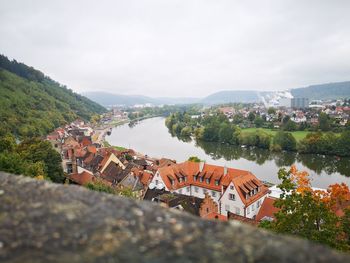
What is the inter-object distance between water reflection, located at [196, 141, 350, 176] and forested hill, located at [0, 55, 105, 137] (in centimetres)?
4888

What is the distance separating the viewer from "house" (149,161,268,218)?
93.7 ft

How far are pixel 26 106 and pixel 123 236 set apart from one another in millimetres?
121649

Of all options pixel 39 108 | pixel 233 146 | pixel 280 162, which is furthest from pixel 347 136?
pixel 39 108

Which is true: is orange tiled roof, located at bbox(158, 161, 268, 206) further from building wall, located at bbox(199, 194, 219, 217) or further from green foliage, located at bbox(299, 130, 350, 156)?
green foliage, located at bbox(299, 130, 350, 156)

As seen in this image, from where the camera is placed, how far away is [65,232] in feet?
14.4

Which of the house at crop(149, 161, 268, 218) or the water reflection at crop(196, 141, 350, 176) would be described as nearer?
the house at crop(149, 161, 268, 218)

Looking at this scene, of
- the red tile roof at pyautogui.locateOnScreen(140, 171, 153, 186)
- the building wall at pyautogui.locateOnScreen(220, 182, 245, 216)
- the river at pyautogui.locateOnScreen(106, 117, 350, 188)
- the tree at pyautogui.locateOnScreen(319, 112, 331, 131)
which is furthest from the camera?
the tree at pyautogui.locateOnScreen(319, 112, 331, 131)

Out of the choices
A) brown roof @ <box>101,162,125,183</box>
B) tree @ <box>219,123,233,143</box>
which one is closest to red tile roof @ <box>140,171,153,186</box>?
brown roof @ <box>101,162,125,183</box>

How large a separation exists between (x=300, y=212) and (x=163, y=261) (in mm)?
10690

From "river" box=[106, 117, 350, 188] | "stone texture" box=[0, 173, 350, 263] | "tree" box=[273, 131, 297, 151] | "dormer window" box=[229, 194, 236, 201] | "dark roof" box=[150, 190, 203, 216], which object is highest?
"stone texture" box=[0, 173, 350, 263]

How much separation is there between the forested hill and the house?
1653 inches

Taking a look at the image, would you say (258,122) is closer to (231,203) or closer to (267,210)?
(231,203)

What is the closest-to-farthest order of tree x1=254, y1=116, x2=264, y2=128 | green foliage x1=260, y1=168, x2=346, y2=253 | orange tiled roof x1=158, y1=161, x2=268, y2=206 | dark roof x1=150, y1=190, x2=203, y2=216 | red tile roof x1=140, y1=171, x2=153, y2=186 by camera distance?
green foliage x1=260, y1=168, x2=346, y2=253 → dark roof x1=150, y1=190, x2=203, y2=216 → orange tiled roof x1=158, y1=161, x2=268, y2=206 → red tile roof x1=140, y1=171, x2=153, y2=186 → tree x1=254, y1=116, x2=264, y2=128

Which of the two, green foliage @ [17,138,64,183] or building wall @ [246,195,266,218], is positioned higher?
green foliage @ [17,138,64,183]
